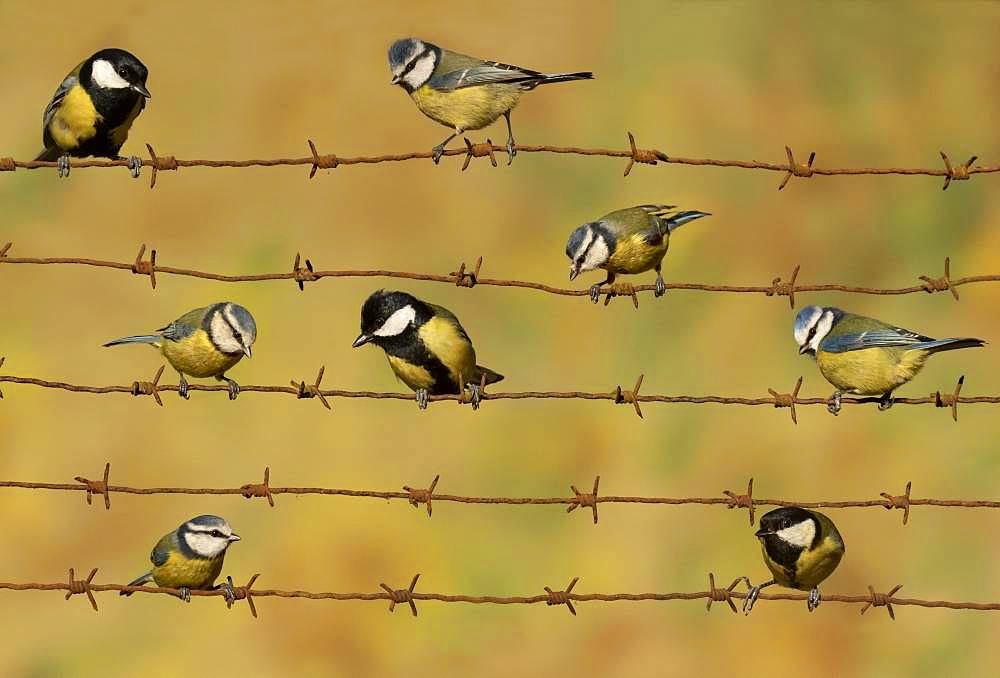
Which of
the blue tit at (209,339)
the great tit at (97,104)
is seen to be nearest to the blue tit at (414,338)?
the blue tit at (209,339)

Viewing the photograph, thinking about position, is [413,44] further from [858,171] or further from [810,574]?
[810,574]


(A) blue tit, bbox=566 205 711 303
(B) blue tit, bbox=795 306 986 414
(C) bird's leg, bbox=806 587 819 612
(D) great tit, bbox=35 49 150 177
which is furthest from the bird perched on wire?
(C) bird's leg, bbox=806 587 819 612

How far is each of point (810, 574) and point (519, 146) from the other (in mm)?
2169

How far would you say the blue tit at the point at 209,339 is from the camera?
522 centimetres

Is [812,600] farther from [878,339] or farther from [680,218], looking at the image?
[680,218]

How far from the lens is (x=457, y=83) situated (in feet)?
18.2

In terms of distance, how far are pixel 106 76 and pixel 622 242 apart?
241 cm

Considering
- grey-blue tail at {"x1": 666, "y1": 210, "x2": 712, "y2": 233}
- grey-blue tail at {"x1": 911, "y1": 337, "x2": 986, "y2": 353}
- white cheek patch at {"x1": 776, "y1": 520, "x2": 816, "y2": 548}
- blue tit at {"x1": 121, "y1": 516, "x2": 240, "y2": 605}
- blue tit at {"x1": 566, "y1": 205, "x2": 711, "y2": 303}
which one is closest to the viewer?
grey-blue tail at {"x1": 911, "y1": 337, "x2": 986, "y2": 353}

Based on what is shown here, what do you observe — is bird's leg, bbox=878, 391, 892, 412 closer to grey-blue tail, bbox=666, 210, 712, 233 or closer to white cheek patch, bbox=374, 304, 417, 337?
grey-blue tail, bbox=666, 210, 712, 233

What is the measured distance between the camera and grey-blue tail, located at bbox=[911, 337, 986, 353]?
4574 millimetres

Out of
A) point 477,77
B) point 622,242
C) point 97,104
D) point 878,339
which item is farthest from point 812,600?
point 97,104

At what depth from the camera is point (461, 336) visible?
211 inches

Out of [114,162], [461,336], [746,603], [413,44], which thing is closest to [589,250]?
[461,336]

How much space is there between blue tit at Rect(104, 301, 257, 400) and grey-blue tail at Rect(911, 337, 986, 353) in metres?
2.61
